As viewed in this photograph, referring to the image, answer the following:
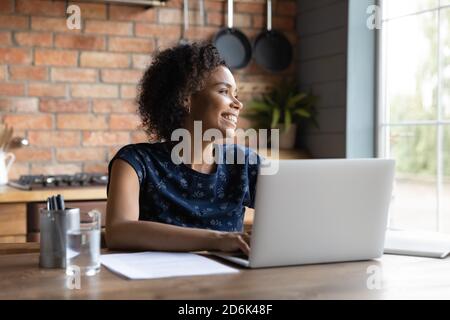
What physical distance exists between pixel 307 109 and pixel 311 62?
0.91 ft

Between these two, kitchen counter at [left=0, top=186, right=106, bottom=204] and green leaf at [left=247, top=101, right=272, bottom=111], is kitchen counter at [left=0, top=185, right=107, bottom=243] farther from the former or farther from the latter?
green leaf at [left=247, top=101, right=272, bottom=111]

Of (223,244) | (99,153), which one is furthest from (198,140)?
(99,153)

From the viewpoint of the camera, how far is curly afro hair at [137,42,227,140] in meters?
2.23

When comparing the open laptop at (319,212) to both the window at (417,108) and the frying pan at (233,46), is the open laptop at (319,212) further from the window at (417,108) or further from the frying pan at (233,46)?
the frying pan at (233,46)

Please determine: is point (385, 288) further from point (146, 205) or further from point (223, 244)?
point (146, 205)

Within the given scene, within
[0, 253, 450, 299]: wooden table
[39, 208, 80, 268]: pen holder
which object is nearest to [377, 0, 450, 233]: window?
[0, 253, 450, 299]: wooden table

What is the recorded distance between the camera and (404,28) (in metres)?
3.35

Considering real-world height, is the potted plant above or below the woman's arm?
above

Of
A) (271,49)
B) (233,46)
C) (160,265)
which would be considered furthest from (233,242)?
(271,49)

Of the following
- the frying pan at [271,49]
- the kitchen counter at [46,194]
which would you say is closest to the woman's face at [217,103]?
the kitchen counter at [46,194]

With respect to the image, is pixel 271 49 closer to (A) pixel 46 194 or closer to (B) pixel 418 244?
(A) pixel 46 194

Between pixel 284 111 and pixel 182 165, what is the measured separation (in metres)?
1.72

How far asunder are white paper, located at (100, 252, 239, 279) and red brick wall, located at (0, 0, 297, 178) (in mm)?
1922

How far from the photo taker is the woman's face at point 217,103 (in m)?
2.14
